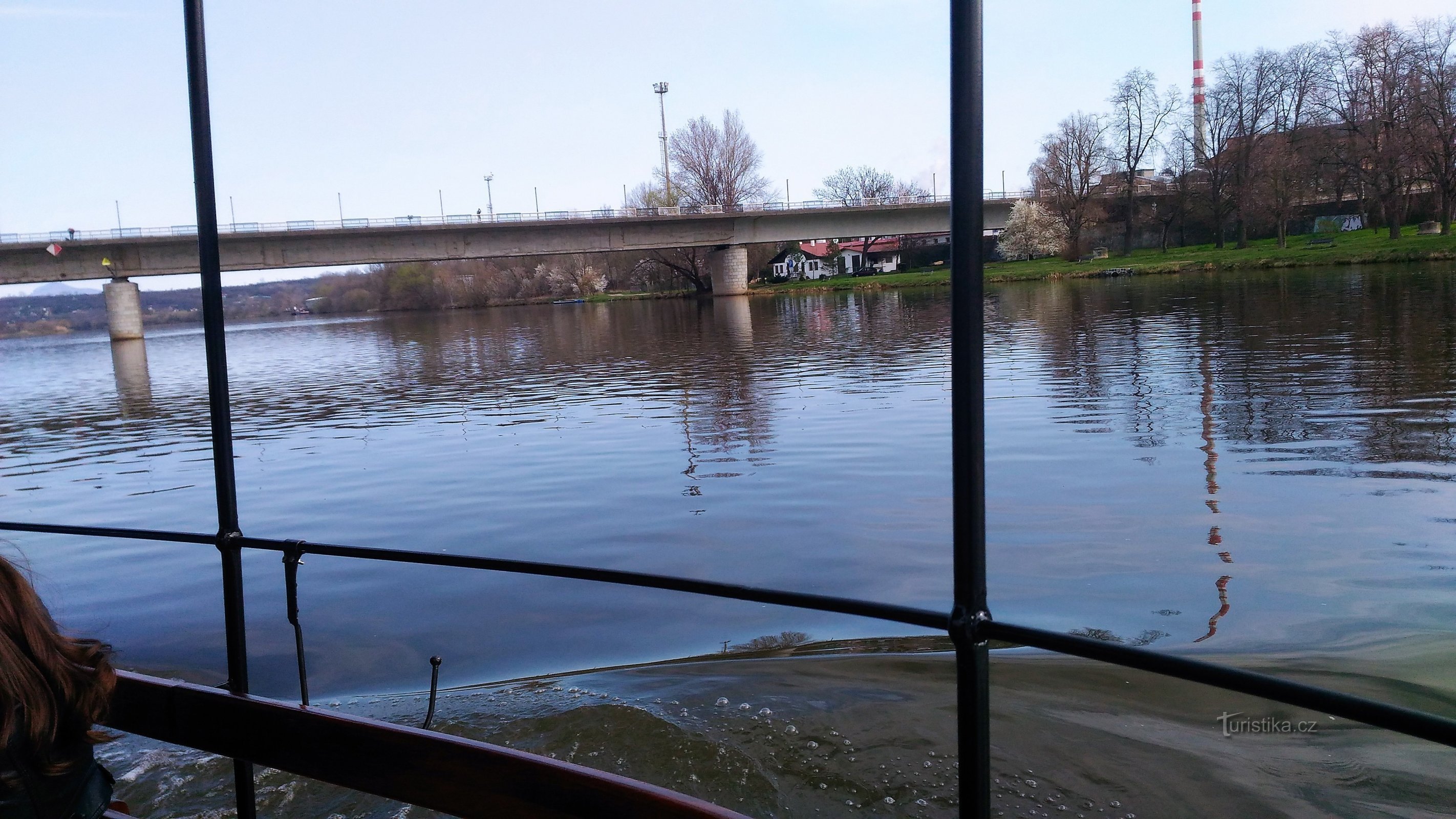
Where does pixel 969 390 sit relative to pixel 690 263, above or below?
below

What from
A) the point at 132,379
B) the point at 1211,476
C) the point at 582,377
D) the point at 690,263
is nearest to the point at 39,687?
the point at 1211,476

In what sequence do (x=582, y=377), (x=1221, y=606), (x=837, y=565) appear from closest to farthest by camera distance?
(x=1221, y=606) → (x=837, y=565) → (x=582, y=377)

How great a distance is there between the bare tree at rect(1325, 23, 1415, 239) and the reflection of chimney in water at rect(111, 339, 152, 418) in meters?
59.0

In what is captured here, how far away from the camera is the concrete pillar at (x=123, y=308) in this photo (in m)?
53.8

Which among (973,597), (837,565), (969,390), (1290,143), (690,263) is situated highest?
(1290,143)

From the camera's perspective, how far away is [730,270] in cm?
7169

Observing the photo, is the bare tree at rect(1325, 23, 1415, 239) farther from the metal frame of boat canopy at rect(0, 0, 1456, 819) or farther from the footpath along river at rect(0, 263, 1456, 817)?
the metal frame of boat canopy at rect(0, 0, 1456, 819)

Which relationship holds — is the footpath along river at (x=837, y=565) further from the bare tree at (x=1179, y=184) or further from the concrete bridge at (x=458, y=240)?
the bare tree at (x=1179, y=184)

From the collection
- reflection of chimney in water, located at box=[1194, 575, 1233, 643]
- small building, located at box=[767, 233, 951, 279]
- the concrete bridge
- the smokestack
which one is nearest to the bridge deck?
the concrete bridge

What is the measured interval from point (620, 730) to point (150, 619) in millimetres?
4740

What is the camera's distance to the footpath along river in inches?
179

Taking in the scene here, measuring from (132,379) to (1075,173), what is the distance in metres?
64.1

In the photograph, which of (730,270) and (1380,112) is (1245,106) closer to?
(1380,112)

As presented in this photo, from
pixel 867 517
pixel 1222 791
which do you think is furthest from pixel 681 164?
pixel 1222 791
